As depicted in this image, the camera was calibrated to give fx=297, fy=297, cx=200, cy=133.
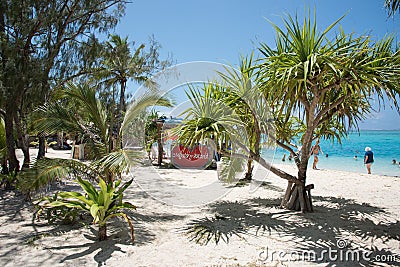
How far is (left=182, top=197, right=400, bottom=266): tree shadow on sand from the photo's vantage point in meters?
3.71

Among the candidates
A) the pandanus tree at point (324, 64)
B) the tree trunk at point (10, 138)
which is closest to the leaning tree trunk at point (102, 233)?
the pandanus tree at point (324, 64)

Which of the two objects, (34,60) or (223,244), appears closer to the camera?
(223,244)

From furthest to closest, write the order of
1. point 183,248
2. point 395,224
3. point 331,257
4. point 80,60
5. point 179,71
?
1. point 179,71
2. point 80,60
3. point 395,224
4. point 183,248
5. point 331,257

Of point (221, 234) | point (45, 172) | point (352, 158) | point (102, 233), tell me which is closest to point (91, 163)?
point (45, 172)

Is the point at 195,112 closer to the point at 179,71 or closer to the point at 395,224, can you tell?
the point at 395,224

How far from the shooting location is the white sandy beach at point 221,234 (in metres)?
3.62

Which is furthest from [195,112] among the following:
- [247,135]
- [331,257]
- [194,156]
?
[194,156]

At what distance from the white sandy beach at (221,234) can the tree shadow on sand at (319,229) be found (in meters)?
0.01

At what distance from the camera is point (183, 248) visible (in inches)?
158

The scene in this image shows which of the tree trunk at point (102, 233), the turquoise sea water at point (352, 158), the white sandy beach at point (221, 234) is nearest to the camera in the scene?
the white sandy beach at point (221, 234)

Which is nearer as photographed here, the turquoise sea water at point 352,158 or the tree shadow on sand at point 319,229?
the tree shadow on sand at point 319,229

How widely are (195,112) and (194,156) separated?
32.1 ft

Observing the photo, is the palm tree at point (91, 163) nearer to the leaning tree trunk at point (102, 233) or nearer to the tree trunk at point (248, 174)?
the leaning tree trunk at point (102, 233)

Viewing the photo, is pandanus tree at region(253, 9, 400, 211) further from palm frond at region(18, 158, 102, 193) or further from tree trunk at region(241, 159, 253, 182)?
tree trunk at region(241, 159, 253, 182)
